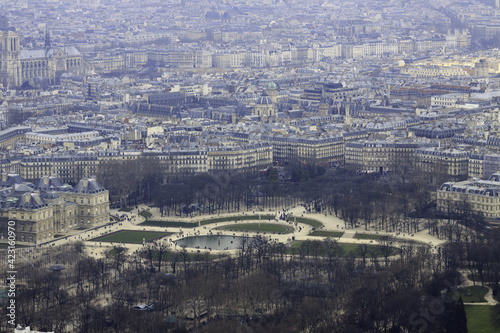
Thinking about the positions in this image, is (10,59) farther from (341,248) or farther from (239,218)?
(341,248)

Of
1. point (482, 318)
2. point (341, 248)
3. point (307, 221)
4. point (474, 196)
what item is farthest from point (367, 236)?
point (482, 318)

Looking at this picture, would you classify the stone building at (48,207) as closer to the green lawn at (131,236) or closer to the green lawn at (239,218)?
the green lawn at (131,236)

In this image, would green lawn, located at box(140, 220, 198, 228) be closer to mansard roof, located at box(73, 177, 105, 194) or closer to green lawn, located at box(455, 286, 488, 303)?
mansard roof, located at box(73, 177, 105, 194)

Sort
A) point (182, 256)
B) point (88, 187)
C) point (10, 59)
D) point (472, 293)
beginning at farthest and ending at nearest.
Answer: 1. point (10, 59)
2. point (88, 187)
3. point (182, 256)
4. point (472, 293)

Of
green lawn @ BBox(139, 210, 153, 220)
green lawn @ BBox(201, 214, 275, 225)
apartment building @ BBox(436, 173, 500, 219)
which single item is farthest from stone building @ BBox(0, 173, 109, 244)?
apartment building @ BBox(436, 173, 500, 219)

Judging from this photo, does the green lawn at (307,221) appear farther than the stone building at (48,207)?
Yes

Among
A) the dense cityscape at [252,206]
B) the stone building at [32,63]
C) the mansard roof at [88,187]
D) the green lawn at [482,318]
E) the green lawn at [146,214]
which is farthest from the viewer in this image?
the stone building at [32,63]

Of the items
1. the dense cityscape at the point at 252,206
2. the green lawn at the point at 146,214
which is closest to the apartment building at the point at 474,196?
the dense cityscape at the point at 252,206
